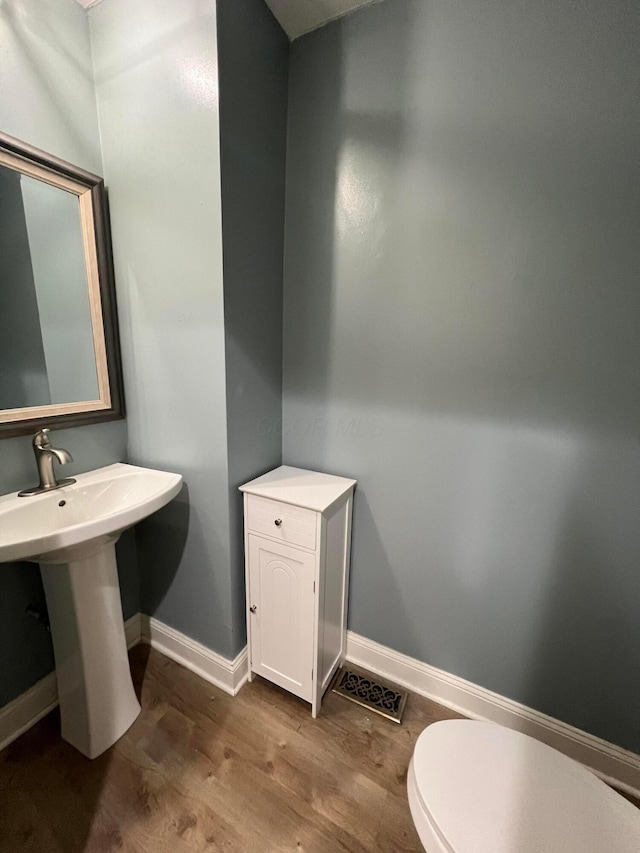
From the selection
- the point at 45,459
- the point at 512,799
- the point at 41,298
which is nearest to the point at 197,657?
the point at 45,459

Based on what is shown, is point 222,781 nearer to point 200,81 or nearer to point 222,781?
point 222,781

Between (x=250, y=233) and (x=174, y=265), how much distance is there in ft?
0.92

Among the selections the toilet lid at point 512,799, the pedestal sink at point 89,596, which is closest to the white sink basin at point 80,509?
the pedestal sink at point 89,596

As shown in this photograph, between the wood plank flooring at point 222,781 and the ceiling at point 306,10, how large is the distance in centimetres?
244

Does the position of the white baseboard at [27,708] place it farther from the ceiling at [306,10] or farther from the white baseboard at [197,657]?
the ceiling at [306,10]

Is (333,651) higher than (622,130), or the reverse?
(622,130)

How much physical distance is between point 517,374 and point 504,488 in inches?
14.4

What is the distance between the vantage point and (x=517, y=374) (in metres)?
1.00

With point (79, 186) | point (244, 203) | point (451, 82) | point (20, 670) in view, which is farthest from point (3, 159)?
point (20, 670)

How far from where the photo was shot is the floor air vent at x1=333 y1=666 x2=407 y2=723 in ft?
4.04

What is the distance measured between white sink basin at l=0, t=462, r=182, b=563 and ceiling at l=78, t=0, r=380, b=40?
160 centimetres

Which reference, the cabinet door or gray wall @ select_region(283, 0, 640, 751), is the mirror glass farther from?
the cabinet door

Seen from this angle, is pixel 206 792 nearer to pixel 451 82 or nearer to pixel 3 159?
pixel 3 159

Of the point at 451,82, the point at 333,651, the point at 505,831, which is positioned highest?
the point at 451,82
